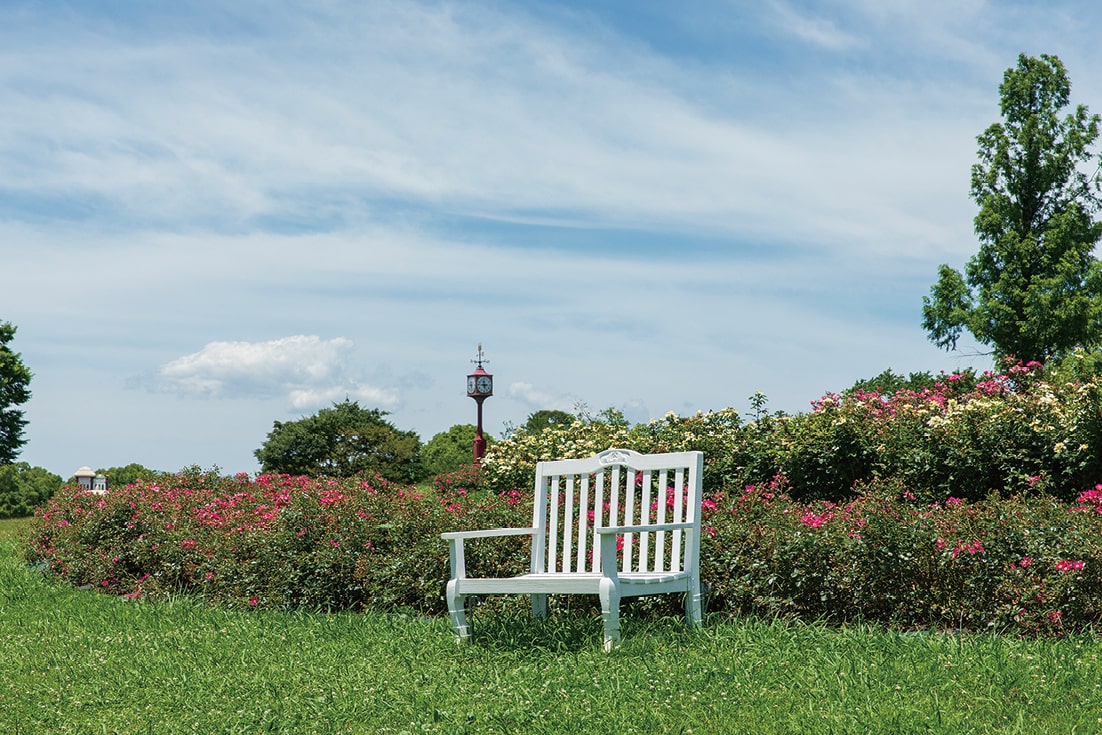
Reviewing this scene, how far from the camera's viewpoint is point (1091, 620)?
497cm

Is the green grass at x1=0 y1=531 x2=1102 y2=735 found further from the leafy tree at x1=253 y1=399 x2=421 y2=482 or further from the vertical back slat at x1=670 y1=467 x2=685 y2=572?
the leafy tree at x1=253 y1=399 x2=421 y2=482

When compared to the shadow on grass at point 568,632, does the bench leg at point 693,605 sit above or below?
above

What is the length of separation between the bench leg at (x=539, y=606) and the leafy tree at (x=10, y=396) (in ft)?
92.6

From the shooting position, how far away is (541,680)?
14.3 feet

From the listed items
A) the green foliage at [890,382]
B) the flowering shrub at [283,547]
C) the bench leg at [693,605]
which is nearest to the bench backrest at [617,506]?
the bench leg at [693,605]

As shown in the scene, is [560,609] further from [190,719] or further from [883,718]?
[883,718]

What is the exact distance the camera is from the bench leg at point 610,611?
4.72 metres

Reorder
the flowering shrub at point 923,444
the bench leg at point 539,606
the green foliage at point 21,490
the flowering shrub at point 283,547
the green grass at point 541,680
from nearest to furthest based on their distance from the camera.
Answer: the green grass at point 541,680 < the bench leg at point 539,606 < the flowering shrub at point 283,547 < the flowering shrub at point 923,444 < the green foliage at point 21,490

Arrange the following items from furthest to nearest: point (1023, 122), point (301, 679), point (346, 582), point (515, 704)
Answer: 1. point (1023, 122)
2. point (346, 582)
3. point (301, 679)
4. point (515, 704)

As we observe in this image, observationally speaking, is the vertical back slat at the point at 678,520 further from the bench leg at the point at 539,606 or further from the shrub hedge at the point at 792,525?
the bench leg at the point at 539,606

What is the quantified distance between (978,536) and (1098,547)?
Answer: 57 cm

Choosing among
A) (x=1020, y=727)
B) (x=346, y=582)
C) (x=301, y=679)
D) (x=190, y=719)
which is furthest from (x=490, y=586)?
(x=1020, y=727)

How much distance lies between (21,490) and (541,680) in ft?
64.9

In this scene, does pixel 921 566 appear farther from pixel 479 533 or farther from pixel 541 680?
pixel 479 533
